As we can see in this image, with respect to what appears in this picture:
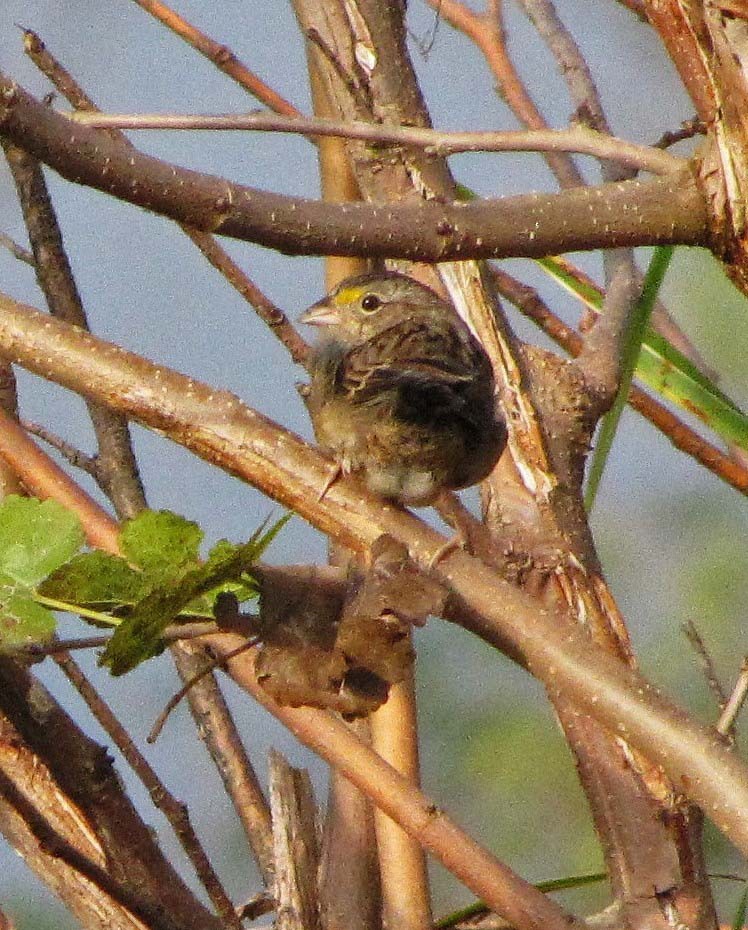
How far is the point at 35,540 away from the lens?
1.25 m

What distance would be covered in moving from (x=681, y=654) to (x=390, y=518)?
9.02 ft

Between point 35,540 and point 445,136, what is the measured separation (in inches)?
21.4

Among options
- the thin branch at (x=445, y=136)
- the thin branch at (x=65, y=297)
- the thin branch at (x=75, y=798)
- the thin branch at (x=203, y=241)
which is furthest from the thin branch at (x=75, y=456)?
the thin branch at (x=445, y=136)

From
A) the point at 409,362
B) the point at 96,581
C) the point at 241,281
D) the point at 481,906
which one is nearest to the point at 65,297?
the point at 241,281

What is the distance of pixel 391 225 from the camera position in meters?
1.23

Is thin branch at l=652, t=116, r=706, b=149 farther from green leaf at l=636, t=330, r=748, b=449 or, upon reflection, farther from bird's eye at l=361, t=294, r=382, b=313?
bird's eye at l=361, t=294, r=382, b=313

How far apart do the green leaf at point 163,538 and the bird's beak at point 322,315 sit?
1292 mm

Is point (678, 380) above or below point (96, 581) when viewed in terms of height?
above

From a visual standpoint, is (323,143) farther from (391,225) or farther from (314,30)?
(391,225)

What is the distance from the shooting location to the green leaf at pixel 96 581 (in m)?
1.25

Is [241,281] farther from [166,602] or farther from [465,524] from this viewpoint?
[166,602]

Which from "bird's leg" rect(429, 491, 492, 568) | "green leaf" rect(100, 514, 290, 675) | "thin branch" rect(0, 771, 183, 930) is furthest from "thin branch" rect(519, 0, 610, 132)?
"thin branch" rect(0, 771, 183, 930)

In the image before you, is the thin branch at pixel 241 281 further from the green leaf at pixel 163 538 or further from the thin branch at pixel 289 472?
the green leaf at pixel 163 538

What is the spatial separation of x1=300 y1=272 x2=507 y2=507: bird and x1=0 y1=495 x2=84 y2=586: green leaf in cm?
49
